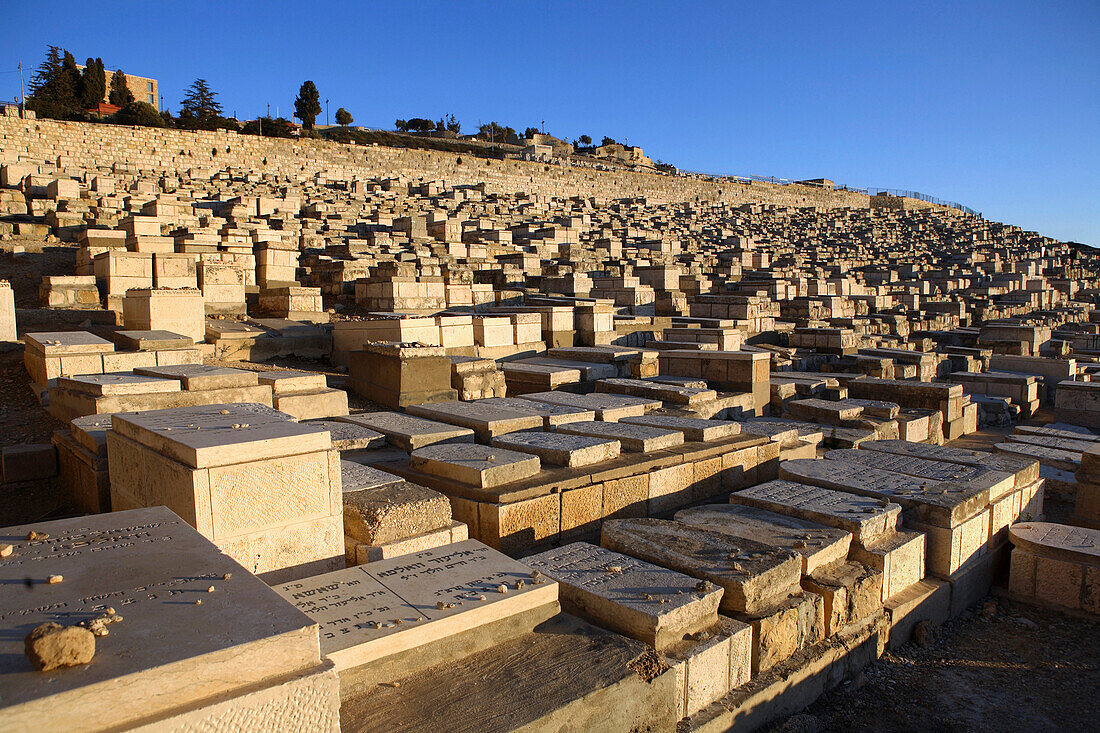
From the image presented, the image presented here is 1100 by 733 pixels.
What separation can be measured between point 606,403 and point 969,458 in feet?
9.54

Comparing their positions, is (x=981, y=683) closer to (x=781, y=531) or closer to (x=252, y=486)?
(x=781, y=531)

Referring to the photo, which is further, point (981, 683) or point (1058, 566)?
point (1058, 566)

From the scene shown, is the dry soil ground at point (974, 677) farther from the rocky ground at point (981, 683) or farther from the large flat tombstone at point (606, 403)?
the large flat tombstone at point (606, 403)

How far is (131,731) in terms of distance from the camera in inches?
63.7

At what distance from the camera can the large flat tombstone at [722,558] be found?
3.33 metres

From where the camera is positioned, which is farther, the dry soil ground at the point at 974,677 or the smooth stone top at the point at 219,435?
the dry soil ground at the point at 974,677

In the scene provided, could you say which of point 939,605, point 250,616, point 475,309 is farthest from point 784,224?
point 250,616

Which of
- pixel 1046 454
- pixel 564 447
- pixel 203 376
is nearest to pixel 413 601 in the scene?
pixel 564 447

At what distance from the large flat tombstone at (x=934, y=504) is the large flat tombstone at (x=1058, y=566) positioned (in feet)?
0.80

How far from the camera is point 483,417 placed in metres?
5.43

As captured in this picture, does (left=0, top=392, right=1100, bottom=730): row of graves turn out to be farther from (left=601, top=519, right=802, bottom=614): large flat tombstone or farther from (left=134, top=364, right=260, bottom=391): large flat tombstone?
(left=134, top=364, right=260, bottom=391): large flat tombstone

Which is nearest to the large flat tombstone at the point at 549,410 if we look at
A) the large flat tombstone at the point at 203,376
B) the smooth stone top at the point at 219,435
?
the large flat tombstone at the point at 203,376

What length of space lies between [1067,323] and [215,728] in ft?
72.0

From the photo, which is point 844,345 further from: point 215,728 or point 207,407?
point 215,728
